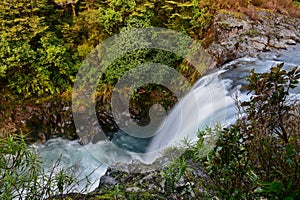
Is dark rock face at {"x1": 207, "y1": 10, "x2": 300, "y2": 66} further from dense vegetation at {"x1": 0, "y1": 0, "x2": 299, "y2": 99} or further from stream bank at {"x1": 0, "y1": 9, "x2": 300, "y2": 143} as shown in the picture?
dense vegetation at {"x1": 0, "y1": 0, "x2": 299, "y2": 99}

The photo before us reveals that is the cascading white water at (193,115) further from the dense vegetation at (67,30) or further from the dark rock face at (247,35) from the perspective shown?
the dense vegetation at (67,30)

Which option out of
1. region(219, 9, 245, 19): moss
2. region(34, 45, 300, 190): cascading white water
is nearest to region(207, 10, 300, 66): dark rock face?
region(219, 9, 245, 19): moss

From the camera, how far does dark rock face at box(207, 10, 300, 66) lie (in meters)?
6.26

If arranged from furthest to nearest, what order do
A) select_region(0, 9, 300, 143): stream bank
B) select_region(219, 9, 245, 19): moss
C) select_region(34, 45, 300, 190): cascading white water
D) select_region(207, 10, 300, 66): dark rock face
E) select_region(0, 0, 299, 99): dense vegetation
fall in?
select_region(219, 9, 245, 19): moss < select_region(0, 0, 299, 99): dense vegetation < select_region(0, 9, 300, 143): stream bank < select_region(207, 10, 300, 66): dark rock face < select_region(34, 45, 300, 190): cascading white water

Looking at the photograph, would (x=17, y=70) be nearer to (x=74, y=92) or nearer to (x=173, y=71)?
(x=74, y=92)

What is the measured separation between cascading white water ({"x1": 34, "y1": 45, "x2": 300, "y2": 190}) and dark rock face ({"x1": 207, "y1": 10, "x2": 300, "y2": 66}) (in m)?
0.23

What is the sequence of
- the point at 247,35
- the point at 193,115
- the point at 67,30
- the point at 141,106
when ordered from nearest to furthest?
1. the point at 193,115
2. the point at 247,35
3. the point at 141,106
4. the point at 67,30

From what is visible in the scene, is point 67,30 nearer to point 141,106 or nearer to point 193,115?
point 141,106

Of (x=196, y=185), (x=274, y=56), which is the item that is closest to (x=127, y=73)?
(x=274, y=56)

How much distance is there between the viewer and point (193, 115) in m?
5.33

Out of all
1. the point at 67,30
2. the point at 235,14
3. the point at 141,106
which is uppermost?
the point at 235,14

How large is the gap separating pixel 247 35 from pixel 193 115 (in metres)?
2.50

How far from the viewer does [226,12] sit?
6.82m

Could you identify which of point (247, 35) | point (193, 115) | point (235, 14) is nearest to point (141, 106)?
point (193, 115)
